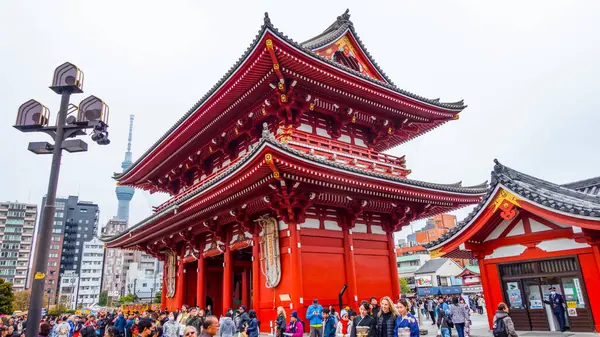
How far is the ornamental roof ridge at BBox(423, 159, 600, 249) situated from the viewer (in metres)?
11.0

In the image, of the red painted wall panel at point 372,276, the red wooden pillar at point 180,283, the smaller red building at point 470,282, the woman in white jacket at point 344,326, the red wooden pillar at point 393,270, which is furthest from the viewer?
the smaller red building at point 470,282

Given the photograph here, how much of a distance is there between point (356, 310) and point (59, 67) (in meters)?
13.7

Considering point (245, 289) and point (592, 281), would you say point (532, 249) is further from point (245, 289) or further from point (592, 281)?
point (245, 289)

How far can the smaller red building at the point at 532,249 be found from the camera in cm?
1103

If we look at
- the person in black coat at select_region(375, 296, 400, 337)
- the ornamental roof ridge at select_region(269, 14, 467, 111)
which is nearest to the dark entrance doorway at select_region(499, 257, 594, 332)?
the person in black coat at select_region(375, 296, 400, 337)

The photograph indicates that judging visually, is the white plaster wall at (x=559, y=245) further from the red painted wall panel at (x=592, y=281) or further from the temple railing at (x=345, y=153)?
the temple railing at (x=345, y=153)

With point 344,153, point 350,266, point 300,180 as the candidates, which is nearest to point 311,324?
point 350,266

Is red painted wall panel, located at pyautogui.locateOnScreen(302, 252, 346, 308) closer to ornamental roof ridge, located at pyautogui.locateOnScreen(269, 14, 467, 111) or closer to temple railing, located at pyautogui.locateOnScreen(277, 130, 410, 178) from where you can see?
temple railing, located at pyautogui.locateOnScreen(277, 130, 410, 178)

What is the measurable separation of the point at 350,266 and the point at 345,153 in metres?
5.00

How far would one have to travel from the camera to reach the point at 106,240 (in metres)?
26.1

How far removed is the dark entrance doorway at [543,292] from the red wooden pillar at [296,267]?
7007 millimetres

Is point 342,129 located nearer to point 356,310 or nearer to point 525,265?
point 356,310

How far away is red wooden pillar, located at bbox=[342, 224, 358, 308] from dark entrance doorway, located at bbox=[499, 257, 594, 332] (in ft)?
18.9

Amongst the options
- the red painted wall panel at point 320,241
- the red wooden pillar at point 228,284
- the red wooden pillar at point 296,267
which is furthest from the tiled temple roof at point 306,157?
the red wooden pillar at point 228,284
